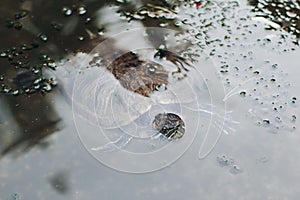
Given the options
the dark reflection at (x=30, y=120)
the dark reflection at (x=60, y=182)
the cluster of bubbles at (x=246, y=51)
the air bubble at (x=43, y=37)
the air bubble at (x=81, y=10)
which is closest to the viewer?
the dark reflection at (x=60, y=182)

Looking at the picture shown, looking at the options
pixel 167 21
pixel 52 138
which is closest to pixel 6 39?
pixel 52 138

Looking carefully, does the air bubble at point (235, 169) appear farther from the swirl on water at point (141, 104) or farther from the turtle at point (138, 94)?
the turtle at point (138, 94)

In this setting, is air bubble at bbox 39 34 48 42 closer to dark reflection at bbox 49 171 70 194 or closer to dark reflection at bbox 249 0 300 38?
dark reflection at bbox 49 171 70 194

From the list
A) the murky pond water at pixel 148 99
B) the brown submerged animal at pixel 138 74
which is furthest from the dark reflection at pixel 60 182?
the brown submerged animal at pixel 138 74

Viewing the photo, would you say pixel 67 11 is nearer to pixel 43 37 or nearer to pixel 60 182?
pixel 43 37

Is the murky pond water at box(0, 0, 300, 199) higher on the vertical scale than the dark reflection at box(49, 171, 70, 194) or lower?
higher

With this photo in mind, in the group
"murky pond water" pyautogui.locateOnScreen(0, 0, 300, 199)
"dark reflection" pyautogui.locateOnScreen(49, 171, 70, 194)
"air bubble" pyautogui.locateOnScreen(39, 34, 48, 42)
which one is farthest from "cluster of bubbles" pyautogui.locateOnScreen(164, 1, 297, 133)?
"dark reflection" pyautogui.locateOnScreen(49, 171, 70, 194)
